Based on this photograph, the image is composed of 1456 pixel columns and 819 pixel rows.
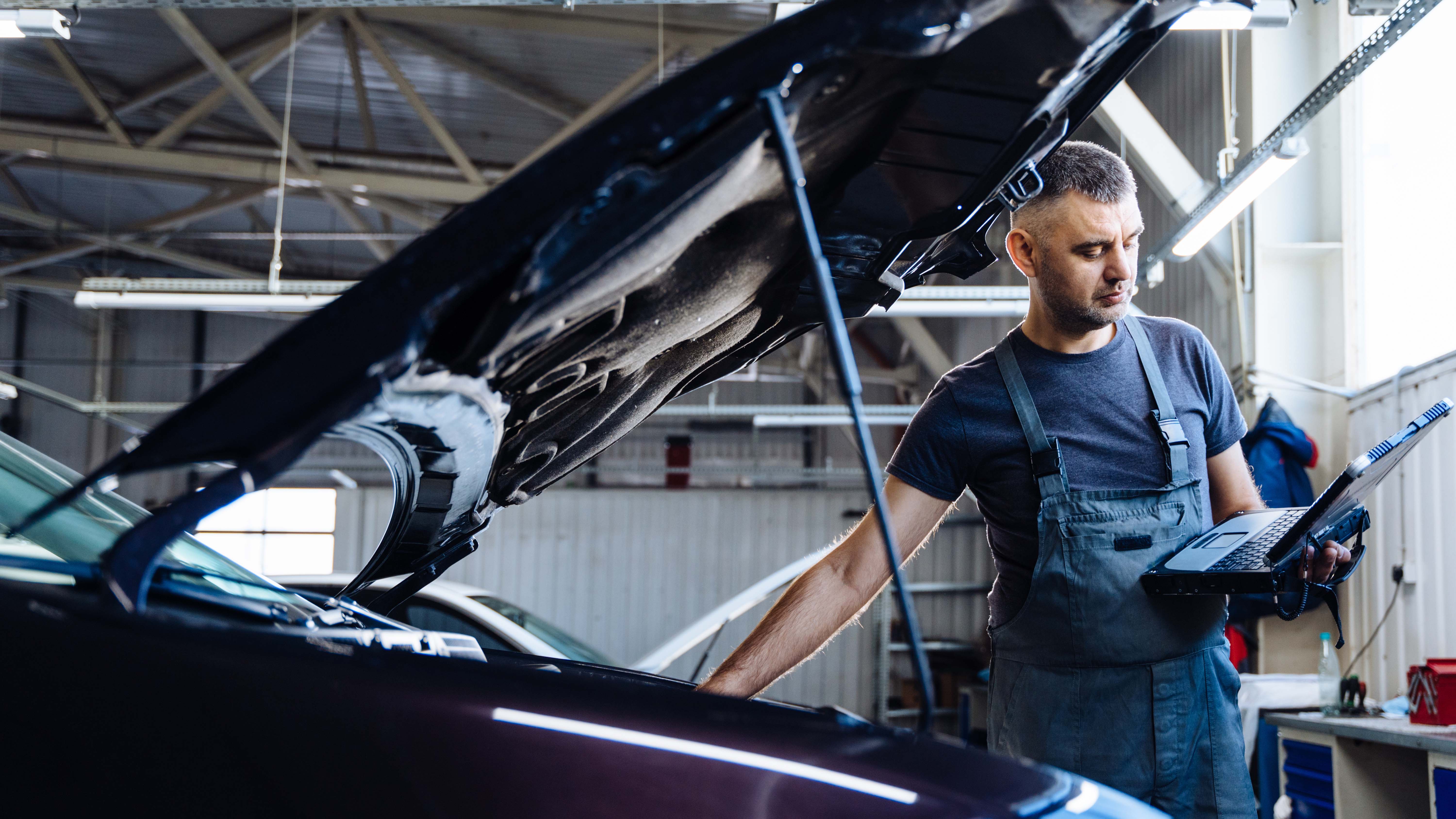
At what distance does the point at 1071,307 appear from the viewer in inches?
63.5

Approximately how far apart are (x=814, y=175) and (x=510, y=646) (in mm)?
4168

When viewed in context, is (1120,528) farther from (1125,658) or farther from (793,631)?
(793,631)

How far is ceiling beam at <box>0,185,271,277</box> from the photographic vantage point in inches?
375

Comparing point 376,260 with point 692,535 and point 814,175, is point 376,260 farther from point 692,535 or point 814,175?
point 814,175

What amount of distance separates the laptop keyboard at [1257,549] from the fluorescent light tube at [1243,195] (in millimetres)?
2766

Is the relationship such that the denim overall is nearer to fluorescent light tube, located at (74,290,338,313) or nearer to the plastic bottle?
the plastic bottle

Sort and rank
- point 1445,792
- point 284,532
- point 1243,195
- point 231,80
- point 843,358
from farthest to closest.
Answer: point 284,532 < point 231,80 < point 1243,195 < point 1445,792 < point 843,358

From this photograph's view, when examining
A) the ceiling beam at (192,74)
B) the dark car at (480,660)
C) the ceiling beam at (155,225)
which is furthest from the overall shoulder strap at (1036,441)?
the ceiling beam at (155,225)

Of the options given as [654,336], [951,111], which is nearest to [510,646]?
[654,336]

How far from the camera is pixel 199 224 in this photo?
12.7 m

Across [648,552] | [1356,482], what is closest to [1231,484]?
[1356,482]

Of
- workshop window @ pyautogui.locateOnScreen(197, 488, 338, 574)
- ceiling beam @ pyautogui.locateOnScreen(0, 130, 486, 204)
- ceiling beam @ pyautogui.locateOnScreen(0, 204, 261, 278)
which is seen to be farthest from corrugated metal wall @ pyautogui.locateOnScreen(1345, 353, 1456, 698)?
workshop window @ pyautogui.locateOnScreen(197, 488, 338, 574)

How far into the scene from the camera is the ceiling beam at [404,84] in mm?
6930

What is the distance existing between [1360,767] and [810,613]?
130 inches
